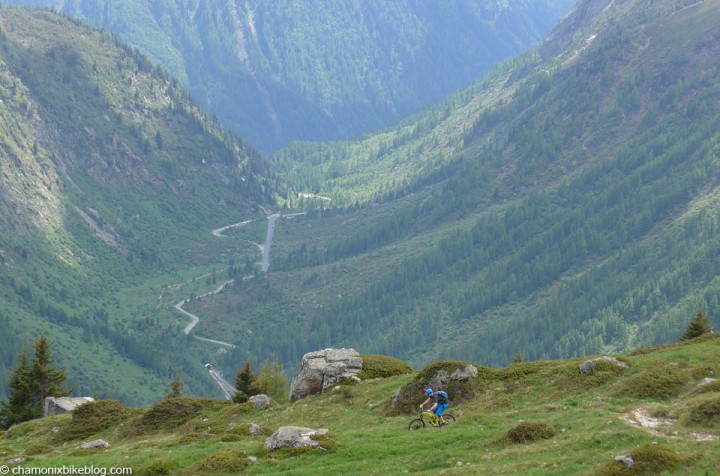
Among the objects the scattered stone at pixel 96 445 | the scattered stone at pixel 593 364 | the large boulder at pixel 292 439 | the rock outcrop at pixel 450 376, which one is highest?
the rock outcrop at pixel 450 376

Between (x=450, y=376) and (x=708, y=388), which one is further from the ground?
(x=450, y=376)

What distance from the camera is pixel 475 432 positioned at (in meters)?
66.2

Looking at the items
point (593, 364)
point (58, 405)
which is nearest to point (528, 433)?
point (593, 364)

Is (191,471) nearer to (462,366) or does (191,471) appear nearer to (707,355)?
(462,366)

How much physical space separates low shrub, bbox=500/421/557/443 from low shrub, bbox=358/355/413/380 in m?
34.6

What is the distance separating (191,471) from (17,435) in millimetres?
49985

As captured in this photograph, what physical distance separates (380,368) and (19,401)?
6218cm

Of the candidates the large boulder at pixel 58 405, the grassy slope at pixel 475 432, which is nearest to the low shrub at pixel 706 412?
the grassy slope at pixel 475 432

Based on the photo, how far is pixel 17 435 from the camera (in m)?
106

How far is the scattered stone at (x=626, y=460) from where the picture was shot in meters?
51.2

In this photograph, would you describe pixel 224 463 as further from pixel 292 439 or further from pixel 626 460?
pixel 626 460

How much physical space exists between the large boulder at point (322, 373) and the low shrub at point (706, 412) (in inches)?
1641

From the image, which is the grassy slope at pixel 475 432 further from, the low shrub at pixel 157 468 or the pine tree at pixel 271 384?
the pine tree at pixel 271 384

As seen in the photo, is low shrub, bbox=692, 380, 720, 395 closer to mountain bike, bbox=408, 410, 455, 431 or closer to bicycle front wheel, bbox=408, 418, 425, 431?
mountain bike, bbox=408, 410, 455, 431
